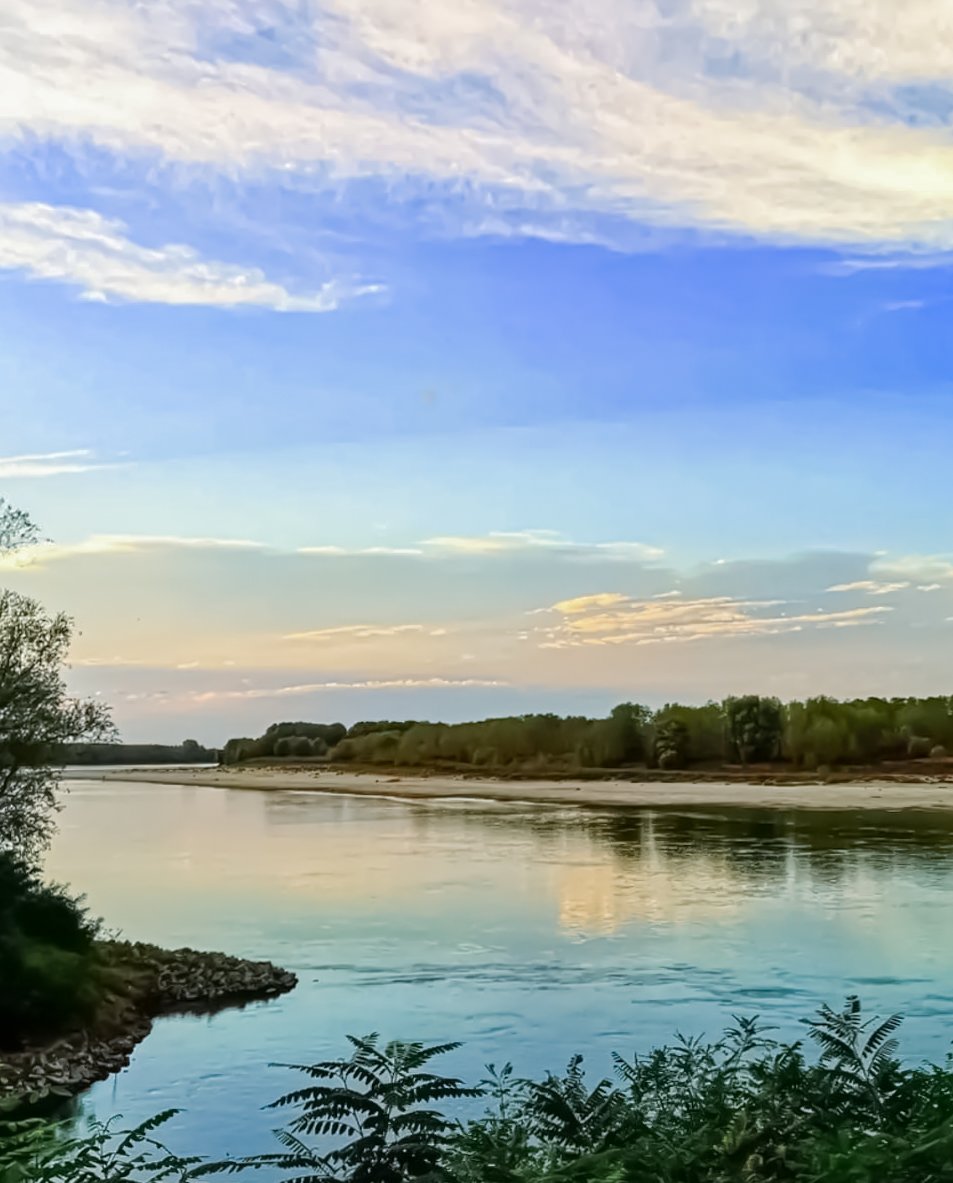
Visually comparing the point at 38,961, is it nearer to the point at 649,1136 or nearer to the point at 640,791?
the point at 649,1136

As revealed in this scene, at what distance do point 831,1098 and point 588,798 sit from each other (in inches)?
3699

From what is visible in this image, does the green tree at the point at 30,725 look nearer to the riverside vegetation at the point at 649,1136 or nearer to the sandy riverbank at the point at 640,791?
the riverside vegetation at the point at 649,1136

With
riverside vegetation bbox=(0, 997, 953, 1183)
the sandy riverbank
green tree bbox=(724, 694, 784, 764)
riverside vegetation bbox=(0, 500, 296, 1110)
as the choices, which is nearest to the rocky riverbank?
riverside vegetation bbox=(0, 500, 296, 1110)

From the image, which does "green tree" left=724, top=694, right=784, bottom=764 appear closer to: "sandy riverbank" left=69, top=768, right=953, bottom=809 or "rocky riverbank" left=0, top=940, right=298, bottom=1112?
"sandy riverbank" left=69, top=768, right=953, bottom=809

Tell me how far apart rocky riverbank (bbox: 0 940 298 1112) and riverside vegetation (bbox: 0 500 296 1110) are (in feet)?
0.08

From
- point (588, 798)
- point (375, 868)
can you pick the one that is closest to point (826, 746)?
point (588, 798)

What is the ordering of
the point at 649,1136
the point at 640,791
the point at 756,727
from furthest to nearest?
1. the point at 756,727
2. the point at 640,791
3. the point at 649,1136

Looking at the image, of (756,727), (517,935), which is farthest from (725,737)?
(517,935)

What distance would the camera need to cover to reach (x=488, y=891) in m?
39.2

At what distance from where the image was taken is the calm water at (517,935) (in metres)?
19.7

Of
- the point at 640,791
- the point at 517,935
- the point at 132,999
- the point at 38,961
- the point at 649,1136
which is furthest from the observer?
the point at 640,791

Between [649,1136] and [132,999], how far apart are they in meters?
18.9

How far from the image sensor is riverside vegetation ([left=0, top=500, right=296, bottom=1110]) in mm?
20183

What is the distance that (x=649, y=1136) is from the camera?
723 cm
